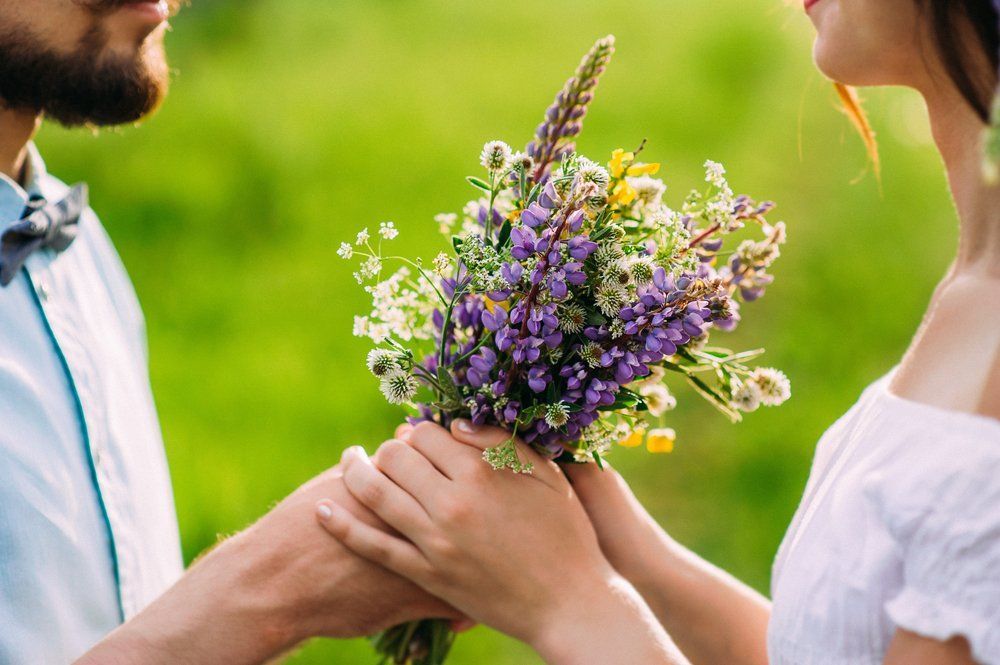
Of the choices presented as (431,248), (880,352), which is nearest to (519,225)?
(431,248)

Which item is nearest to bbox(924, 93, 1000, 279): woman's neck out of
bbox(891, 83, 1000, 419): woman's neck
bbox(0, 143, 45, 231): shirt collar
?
bbox(891, 83, 1000, 419): woman's neck

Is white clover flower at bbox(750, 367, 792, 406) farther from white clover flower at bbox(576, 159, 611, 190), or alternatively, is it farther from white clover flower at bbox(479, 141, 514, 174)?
white clover flower at bbox(479, 141, 514, 174)

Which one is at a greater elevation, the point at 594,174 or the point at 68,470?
the point at 594,174

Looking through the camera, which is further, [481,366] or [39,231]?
[39,231]

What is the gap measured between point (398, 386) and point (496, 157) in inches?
16.9

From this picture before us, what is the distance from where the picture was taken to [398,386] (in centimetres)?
174

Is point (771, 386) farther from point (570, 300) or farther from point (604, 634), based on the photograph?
point (604, 634)

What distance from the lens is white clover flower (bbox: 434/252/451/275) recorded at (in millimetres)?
1666

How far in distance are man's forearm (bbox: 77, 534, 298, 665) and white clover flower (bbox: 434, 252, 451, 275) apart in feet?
2.24

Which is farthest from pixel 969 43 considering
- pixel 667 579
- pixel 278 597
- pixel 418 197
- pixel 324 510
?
pixel 418 197

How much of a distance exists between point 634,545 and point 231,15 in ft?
23.3

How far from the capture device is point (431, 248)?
18.2 ft

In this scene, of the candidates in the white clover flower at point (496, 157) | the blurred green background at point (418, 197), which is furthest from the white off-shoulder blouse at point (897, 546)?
the blurred green background at point (418, 197)

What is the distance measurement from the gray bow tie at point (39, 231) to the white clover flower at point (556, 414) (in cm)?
113
